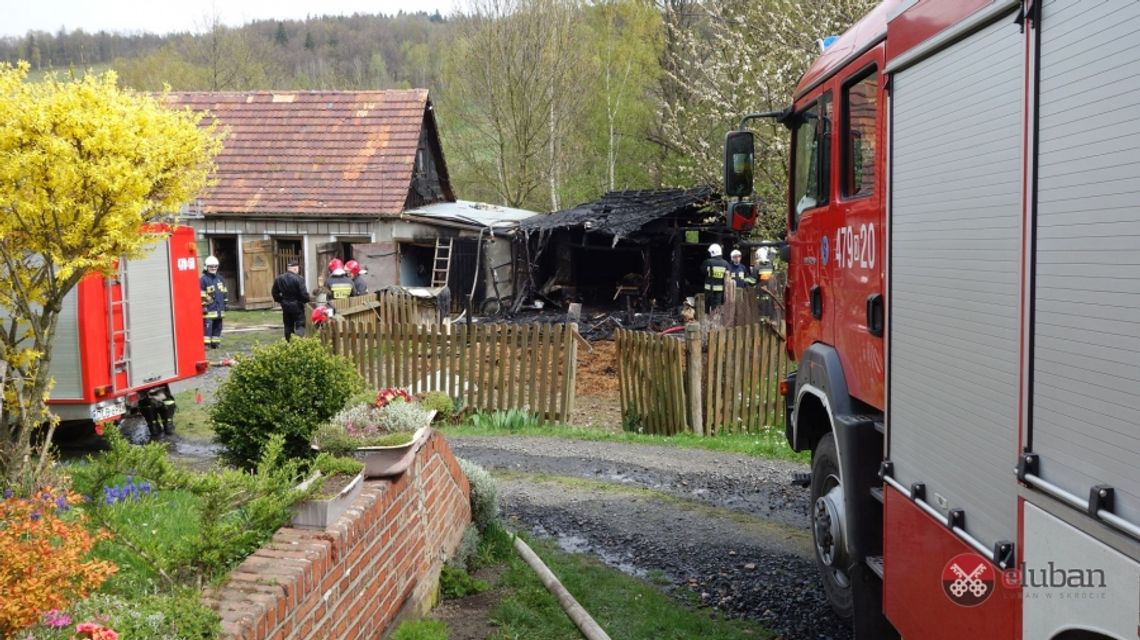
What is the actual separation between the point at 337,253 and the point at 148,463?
2479 cm

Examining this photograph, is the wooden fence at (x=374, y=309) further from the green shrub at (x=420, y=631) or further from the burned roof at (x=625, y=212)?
the green shrub at (x=420, y=631)

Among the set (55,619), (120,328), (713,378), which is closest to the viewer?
(55,619)

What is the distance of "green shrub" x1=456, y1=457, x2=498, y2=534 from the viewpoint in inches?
285

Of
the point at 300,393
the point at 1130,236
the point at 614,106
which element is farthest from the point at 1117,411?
the point at 614,106

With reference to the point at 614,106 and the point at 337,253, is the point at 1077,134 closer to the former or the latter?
the point at 337,253

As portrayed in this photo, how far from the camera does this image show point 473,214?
3025 cm

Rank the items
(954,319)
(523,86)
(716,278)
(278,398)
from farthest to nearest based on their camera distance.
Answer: (523,86) → (716,278) → (278,398) → (954,319)

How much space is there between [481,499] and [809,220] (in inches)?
120

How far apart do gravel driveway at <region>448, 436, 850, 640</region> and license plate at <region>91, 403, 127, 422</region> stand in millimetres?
3662

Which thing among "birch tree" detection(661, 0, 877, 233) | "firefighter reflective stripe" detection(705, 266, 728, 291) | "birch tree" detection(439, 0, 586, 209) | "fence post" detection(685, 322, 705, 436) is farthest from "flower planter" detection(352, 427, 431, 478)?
"birch tree" detection(439, 0, 586, 209)

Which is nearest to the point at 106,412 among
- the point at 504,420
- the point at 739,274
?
the point at 504,420

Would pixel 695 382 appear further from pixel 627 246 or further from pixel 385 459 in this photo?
pixel 627 246

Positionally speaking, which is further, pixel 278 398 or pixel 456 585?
pixel 278 398

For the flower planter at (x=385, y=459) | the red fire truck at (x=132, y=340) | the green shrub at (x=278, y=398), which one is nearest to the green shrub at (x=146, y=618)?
the flower planter at (x=385, y=459)
